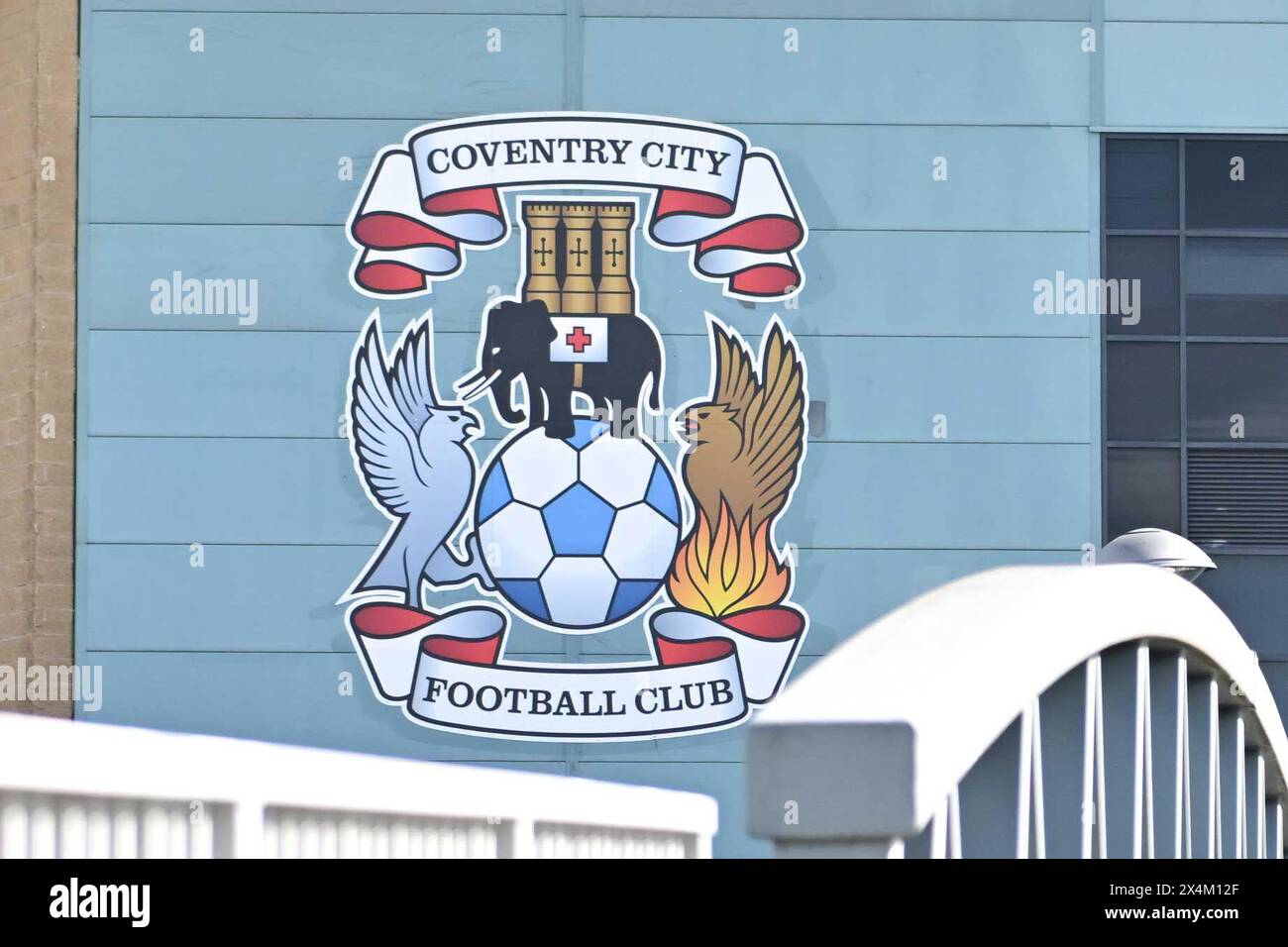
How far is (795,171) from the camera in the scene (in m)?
8.45

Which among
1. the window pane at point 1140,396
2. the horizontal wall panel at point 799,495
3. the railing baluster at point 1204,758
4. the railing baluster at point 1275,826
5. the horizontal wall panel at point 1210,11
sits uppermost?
the horizontal wall panel at point 1210,11

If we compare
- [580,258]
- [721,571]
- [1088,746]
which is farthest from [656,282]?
[1088,746]

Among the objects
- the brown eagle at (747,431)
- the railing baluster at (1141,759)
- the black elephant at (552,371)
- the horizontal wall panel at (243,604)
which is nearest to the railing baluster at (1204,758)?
the railing baluster at (1141,759)

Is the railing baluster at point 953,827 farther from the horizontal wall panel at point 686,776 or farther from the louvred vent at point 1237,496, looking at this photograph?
the louvred vent at point 1237,496

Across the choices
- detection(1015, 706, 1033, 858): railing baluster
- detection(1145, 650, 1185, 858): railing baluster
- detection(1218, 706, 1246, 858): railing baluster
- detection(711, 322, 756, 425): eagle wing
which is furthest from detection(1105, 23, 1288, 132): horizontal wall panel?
detection(1015, 706, 1033, 858): railing baluster

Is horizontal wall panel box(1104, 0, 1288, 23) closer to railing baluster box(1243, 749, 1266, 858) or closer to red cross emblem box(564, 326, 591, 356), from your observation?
red cross emblem box(564, 326, 591, 356)

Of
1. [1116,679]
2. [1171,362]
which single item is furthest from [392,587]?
[1116,679]

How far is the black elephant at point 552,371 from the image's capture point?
8.27 m

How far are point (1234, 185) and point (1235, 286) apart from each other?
1.75 ft

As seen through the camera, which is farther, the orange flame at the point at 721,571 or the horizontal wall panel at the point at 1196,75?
the horizontal wall panel at the point at 1196,75

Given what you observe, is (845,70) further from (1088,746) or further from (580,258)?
(1088,746)

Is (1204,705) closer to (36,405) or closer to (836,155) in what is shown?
(836,155)

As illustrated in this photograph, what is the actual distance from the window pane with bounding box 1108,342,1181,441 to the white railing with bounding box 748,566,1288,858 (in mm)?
4396
